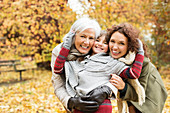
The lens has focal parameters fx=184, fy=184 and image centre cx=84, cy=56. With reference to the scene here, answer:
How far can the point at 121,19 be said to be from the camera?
680 cm

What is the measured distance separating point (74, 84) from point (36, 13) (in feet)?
18.1

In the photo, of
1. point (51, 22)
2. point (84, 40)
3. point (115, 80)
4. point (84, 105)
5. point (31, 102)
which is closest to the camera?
point (84, 105)

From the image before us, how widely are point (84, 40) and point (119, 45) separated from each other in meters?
0.39

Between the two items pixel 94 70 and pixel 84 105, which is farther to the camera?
pixel 94 70

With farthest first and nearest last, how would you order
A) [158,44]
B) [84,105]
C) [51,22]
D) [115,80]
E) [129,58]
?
[158,44] < [51,22] < [129,58] < [115,80] < [84,105]

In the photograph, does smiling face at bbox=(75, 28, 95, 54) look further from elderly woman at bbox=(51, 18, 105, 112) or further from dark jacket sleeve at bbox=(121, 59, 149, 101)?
dark jacket sleeve at bbox=(121, 59, 149, 101)

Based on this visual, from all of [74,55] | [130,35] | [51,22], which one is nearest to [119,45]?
[130,35]

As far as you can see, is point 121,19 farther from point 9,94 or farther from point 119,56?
point 119,56

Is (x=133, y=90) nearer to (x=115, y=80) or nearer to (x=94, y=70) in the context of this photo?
(x=115, y=80)

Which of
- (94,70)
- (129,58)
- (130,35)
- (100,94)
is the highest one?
(130,35)

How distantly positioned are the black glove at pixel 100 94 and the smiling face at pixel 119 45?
417 mm

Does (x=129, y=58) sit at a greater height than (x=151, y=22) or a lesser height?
lesser

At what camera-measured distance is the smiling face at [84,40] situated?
2.08 m

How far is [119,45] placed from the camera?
2031 mm
